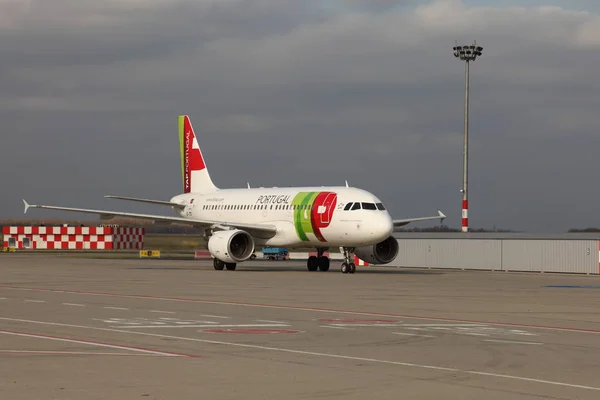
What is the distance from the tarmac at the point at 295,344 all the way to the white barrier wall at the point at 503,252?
71.9 ft

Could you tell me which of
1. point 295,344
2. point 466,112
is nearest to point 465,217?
point 466,112

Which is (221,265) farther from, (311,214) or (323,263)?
(311,214)

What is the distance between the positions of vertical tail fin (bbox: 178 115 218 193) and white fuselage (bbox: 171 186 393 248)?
3.57 metres

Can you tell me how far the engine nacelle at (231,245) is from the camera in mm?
47781

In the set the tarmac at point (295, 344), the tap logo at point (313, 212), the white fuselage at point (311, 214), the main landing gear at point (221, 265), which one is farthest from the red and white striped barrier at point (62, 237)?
the tarmac at point (295, 344)

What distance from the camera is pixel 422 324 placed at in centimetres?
2030

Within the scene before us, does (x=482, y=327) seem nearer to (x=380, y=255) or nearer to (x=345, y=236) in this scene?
(x=345, y=236)

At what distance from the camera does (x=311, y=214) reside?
47.7 m

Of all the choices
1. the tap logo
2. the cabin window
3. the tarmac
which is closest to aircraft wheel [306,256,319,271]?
the tap logo

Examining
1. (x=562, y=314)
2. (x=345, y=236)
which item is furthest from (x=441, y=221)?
(x=562, y=314)

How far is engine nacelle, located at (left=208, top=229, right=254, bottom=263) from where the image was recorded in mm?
47781

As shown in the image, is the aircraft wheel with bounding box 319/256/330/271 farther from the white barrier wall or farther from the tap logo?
the white barrier wall

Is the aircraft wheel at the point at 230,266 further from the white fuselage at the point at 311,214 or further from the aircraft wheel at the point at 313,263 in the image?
the aircraft wheel at the point at 313,263

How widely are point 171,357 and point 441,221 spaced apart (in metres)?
43.5
